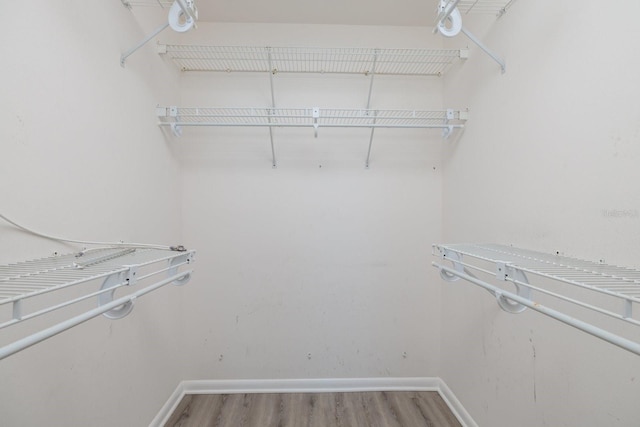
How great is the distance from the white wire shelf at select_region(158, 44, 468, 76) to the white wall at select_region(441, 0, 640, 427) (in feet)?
1.16

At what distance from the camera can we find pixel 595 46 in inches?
39.6

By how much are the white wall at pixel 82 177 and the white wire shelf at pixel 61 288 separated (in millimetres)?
81

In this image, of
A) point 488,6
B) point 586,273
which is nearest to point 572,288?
point 586,273

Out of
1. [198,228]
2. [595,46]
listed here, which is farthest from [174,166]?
[595,46]

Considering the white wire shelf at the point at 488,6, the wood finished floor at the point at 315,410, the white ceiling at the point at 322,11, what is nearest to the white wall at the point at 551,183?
the white wire shelf at the point at 488,6

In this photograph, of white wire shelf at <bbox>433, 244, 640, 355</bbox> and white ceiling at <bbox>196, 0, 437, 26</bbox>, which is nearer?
white wire shelf at <bbox>433, 244, 640, 355</bbox>

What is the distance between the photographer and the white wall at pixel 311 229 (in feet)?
7.05

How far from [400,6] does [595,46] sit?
4.37ft

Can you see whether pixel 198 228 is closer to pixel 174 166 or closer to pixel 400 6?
pixel 174 166

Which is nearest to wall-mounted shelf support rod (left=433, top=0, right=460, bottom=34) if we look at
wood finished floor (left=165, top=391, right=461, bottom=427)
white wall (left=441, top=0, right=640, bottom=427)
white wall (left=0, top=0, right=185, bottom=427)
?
white wall (left=441, top=0, right=640, bottom=427)

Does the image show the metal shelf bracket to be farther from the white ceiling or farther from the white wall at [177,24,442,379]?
the white wall at [177,24,442,379]

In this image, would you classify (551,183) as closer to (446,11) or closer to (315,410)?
(446,11)

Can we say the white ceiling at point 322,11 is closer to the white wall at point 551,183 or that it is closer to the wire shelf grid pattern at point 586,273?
the white wall at point 551,183

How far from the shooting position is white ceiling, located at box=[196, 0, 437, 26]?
195cm
